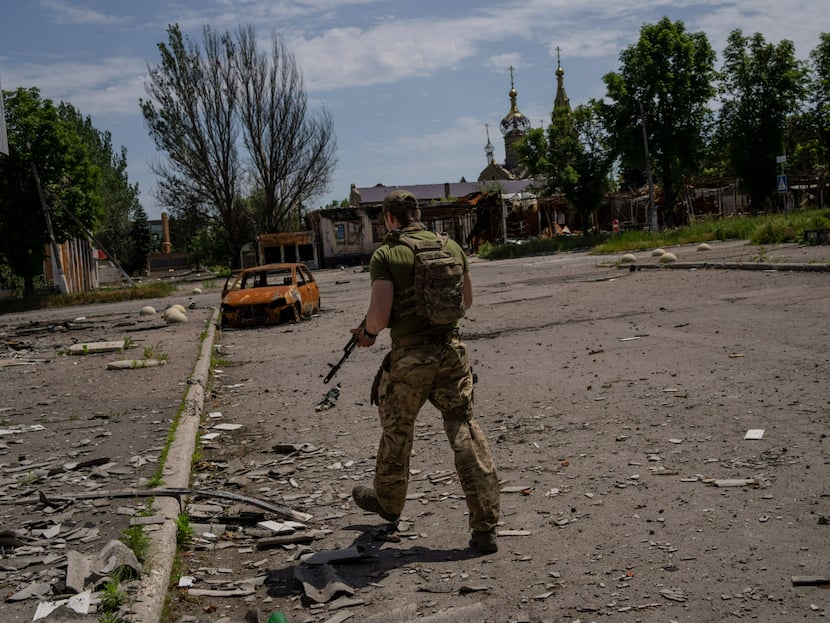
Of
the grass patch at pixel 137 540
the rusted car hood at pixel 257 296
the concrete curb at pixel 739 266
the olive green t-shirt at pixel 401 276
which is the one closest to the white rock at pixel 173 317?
the rusted car hood at pixel 257 296

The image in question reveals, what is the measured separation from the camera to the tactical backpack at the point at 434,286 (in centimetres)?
462

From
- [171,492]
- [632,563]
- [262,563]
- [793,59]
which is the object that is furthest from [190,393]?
[793,59]

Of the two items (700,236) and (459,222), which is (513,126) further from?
(700,236)

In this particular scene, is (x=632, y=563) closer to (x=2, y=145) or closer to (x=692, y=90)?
(x=2, y=145)

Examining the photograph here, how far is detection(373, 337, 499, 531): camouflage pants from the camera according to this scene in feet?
15.1

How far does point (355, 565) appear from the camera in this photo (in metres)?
4.44

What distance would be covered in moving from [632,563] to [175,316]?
18.4 metres

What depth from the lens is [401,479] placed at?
4.75 m

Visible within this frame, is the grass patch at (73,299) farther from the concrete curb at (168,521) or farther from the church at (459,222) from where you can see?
the concrete curb at (168,521)

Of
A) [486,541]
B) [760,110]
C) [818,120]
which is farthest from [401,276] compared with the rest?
[760,110]

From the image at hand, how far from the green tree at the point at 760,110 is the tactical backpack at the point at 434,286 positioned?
167ft

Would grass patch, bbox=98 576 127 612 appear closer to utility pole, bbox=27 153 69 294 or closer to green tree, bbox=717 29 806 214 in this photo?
utility pole, bbox=27 153 69 294

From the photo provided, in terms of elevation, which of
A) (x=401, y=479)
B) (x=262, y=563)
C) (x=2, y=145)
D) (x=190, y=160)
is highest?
(x=190, y=160)

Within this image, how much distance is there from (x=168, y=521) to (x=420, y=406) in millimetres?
1635
